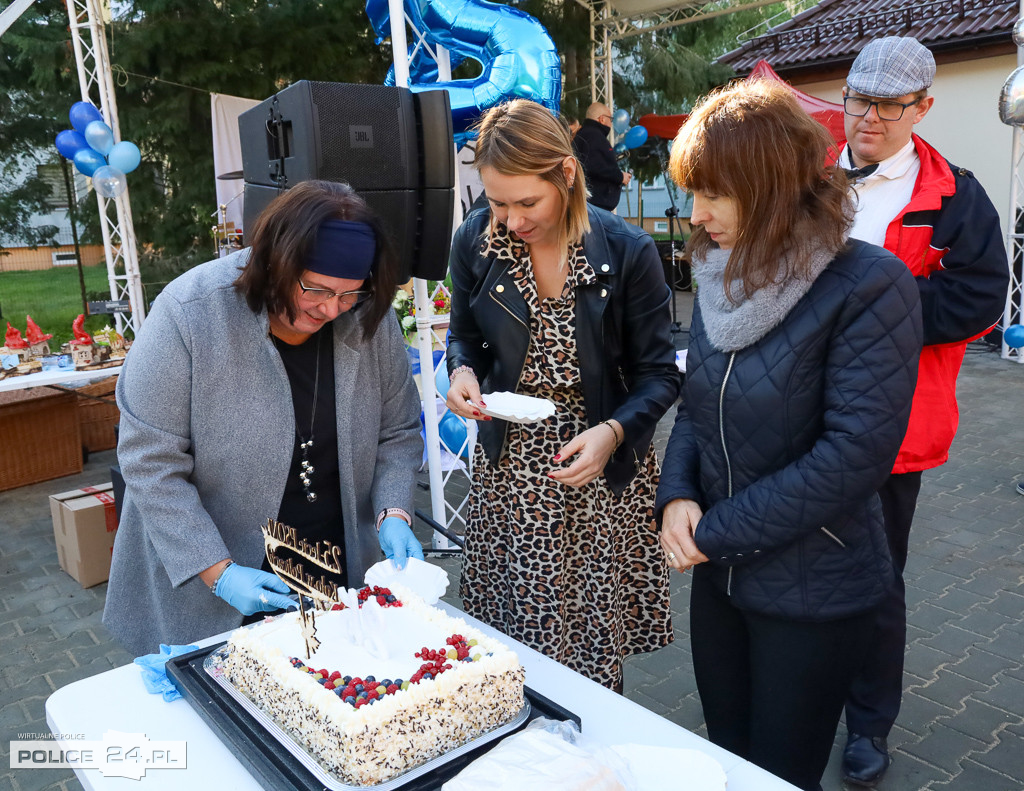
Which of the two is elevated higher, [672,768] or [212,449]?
[212,449]

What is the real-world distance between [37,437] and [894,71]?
19.3 feet

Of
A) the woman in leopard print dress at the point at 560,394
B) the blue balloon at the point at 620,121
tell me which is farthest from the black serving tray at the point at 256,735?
the blue balloon at the point at 620,121

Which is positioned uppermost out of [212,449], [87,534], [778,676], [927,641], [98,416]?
[212,449]

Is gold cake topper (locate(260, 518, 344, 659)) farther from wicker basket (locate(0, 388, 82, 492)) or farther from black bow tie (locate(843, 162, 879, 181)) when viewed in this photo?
wicker basket (locate(0, 388, 82, 492))

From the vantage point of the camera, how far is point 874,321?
4.55 feet

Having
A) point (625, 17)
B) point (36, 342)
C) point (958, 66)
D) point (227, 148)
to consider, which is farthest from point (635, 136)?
point (36, 342)

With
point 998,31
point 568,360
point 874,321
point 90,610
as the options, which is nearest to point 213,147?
point 90,610

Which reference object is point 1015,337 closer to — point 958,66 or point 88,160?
point 958,66

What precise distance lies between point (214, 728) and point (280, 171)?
180 centimetres

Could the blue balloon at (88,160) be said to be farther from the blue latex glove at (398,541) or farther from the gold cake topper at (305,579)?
the gold cake topper at (305,579)

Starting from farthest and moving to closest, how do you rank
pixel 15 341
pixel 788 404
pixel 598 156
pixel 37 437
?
pixel 598 156
pixel 37 437
pixel 15 341
pixel 788 404

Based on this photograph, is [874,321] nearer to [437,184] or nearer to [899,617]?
[899,617]

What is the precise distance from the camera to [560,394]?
1993 mm

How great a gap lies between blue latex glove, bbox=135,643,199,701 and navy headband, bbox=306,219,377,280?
0.83 metres
